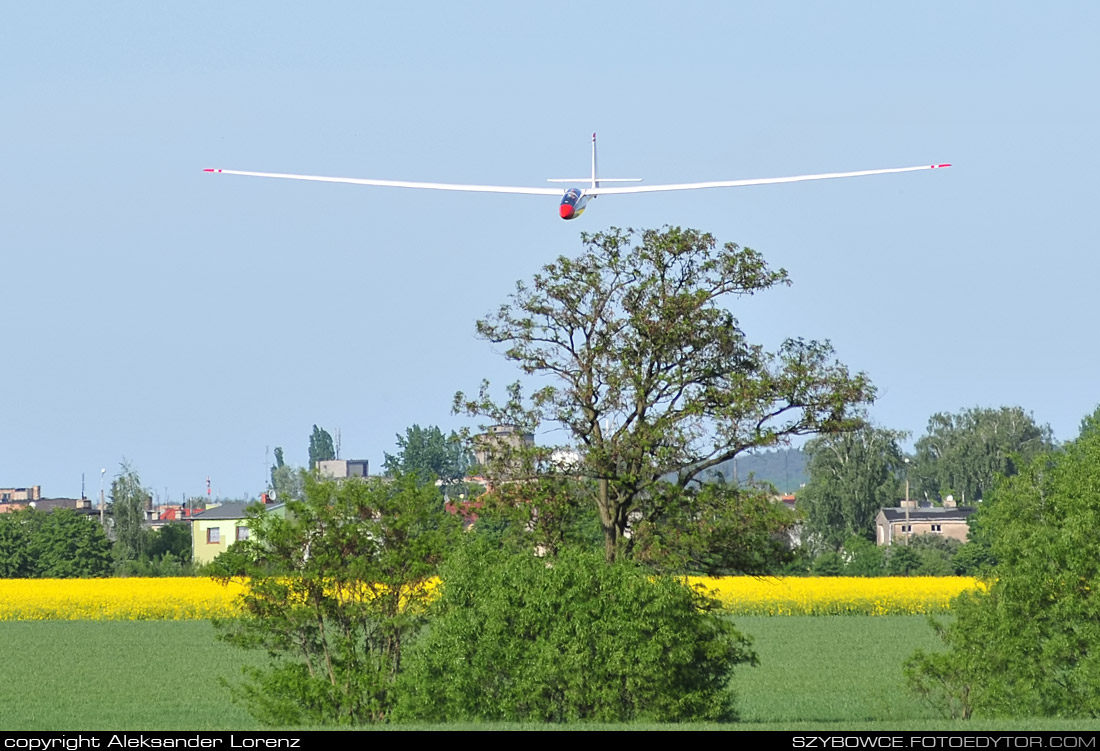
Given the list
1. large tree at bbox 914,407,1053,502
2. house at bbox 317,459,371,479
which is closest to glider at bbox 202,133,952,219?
large tree at bbox 914,407,1053,502

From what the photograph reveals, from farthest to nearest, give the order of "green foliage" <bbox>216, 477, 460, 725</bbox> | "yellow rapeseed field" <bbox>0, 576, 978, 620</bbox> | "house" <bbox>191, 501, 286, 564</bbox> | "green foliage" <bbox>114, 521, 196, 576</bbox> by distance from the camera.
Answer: "house" <bbox>191, 501, 286, 564</bbox> < "green foliage" <bbox>114, 521, 196, 576</bbox> < "yellow rapeseed field" <bbox>0, 576, 978, 620</bbox> < "green foliage" <bbox>216, 477, 460, 725</bbox>

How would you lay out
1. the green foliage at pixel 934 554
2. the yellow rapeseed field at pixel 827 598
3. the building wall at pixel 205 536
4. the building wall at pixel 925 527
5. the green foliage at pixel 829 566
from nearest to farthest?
the yellow rapeseed field at pixel 827 598, the green foliage at pixel 829 566, the green foliage at pixel 934 554, the building wall at pixel 205 536, the building wall at pixel 925 527

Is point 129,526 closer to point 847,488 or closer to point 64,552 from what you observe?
point 64,552

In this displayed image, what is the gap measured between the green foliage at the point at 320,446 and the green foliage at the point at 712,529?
571ft

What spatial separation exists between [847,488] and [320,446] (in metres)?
105

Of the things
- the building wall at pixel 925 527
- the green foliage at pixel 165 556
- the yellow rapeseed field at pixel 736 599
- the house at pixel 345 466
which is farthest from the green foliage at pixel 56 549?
the house at pixel 345 466

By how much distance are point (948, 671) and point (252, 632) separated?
10773mm

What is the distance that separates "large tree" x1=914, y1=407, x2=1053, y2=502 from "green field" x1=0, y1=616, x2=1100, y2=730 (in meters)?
75.9

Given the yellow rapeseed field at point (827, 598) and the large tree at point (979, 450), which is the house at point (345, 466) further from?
the yellow rapeseed field at point (827, 598)

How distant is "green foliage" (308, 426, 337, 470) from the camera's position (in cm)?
19712

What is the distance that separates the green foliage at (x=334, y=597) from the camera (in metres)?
23.0

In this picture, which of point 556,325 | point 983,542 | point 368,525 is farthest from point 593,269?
point 983,542

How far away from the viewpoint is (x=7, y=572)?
82188 millimetres

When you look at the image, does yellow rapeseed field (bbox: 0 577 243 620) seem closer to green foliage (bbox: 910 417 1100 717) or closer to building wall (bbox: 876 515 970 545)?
green foliage (bbox: 910 417 1100 717)
